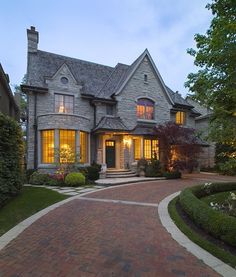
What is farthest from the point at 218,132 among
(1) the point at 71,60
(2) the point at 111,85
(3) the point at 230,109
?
(1) the point at 71,60

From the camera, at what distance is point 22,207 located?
865cm

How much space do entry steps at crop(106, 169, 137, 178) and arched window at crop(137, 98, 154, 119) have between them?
516 centimetres

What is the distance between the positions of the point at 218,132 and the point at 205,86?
61.8 inches

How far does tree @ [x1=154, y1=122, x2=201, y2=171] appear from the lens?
59.6 ft

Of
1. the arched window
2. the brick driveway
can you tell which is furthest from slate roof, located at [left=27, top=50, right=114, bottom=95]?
the brick driveway

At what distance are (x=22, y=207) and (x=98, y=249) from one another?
4766 mm

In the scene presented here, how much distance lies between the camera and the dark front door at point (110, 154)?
19.9 meters

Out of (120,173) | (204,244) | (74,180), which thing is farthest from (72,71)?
(204,244)

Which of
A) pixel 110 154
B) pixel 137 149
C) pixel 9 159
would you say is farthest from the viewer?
pixel 137 149

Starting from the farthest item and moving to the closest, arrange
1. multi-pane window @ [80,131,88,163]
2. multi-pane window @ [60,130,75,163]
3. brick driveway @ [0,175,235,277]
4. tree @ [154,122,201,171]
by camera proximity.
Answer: tree @ [154,122,201,171], multi-pane window @ [80,131,88,163], multi-pane window @ [60,130,75,163], brick driveway @ [0,175,235,277]

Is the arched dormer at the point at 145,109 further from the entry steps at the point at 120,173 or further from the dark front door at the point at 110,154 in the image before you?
the entry steps at the point at 120,173

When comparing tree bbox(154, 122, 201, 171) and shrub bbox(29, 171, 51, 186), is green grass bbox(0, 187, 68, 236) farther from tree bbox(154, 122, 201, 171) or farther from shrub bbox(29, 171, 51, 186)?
tree bbox(154, 122, 201, 171)

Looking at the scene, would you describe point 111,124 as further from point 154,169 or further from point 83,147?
point 154,169

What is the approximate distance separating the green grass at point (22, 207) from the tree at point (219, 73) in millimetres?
6632
